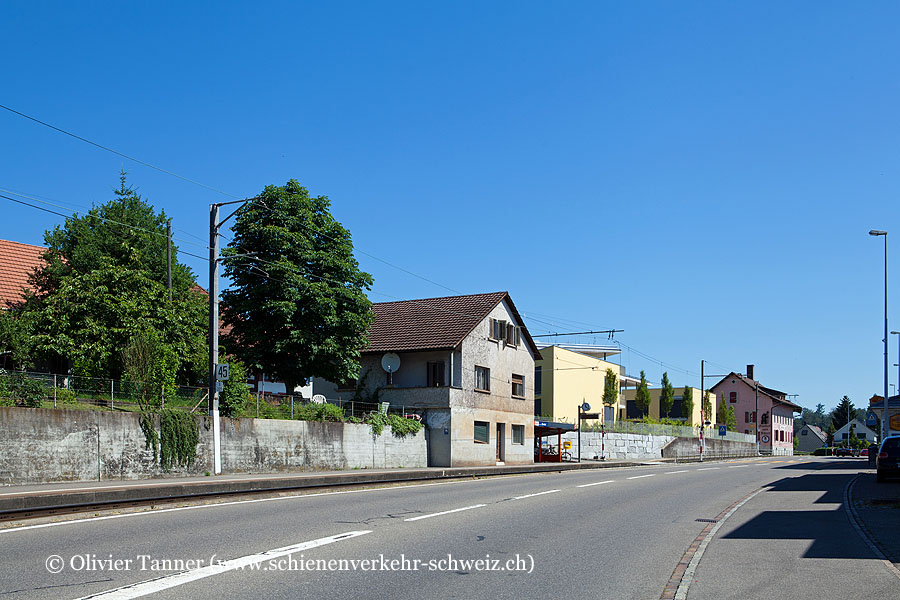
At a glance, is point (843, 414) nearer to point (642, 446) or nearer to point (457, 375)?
point (642, 446)

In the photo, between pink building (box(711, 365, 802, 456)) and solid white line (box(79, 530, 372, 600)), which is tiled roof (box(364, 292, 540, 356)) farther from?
pink building (box(711, 365, 802, 456))

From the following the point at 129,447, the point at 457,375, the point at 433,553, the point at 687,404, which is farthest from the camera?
the point at 687,404

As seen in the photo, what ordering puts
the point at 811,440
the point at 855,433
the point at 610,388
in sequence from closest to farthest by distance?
the point at 610,388 < the point at 855,433 < the point at 811,440

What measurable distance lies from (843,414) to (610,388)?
122 metres

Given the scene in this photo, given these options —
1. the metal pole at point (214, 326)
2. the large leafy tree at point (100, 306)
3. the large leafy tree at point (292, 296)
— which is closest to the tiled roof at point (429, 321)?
the large leafy tree at point (292, 296)

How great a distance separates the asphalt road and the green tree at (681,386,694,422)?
83.6m

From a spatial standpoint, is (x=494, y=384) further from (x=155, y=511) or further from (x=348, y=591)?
(x=348, y=591)

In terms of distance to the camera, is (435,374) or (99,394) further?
(435,374)

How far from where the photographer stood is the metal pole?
27.1 m

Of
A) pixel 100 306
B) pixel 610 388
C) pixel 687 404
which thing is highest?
pixel 100 306

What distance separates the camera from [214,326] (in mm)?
27938

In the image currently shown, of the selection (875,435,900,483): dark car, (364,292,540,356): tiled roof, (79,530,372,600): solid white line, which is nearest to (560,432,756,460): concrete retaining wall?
(364,292,540,356): tiled roof

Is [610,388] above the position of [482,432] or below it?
above

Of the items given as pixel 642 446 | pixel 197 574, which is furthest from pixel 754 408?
pixel 197 574
